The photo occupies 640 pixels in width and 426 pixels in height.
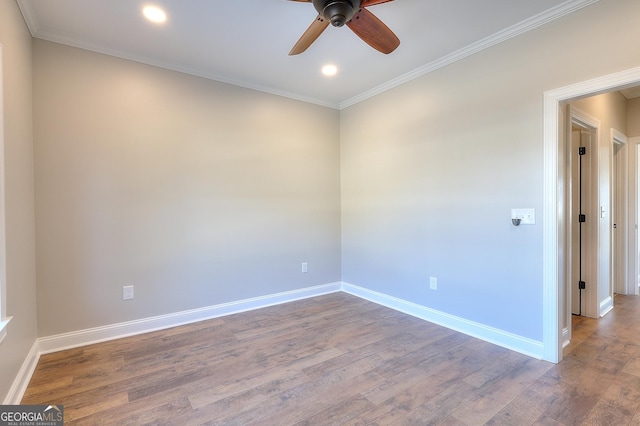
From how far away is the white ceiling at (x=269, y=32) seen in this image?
84.5 inches

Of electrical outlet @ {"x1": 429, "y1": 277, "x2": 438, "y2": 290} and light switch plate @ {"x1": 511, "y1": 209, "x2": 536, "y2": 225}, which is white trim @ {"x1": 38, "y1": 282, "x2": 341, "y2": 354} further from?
light switch plate @ {"x1": 511, "y1": 209, "x2": 536, "y2": 225}

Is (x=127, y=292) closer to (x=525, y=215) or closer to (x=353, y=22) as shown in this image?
(x=353, y=22)

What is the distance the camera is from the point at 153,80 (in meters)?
2.94

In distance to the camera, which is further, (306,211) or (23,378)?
(306,211)

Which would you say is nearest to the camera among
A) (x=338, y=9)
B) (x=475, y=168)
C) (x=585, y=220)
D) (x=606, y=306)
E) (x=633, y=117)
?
(x=338, y=9)

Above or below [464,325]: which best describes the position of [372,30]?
above

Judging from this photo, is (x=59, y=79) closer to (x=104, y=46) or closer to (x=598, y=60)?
(x=104, y=46)

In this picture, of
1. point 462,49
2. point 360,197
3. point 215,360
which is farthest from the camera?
point 360,197

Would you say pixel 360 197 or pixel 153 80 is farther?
pixel 360 197

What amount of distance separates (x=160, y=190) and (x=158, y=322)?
132 cm

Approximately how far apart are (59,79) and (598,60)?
13.7ft

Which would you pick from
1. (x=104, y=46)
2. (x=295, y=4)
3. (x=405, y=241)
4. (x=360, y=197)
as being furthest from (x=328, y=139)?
(x=104, y=46)

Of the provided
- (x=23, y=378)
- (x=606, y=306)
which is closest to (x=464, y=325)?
(x=606, y=306)

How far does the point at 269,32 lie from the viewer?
2477 millimetres
